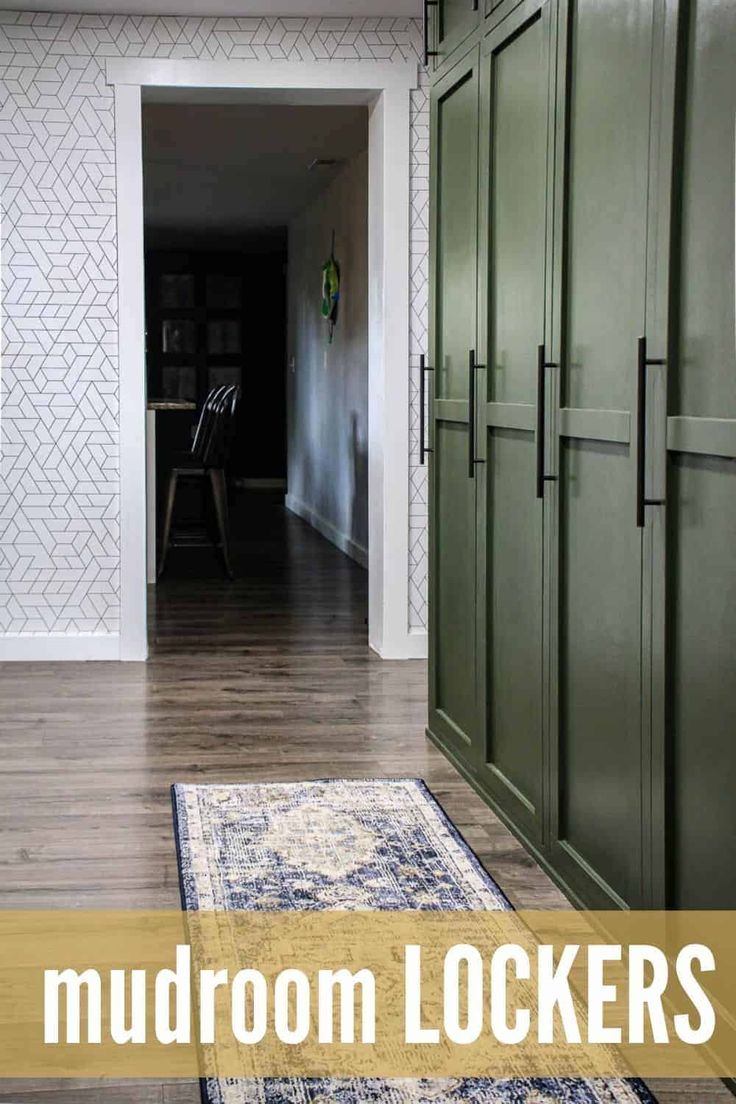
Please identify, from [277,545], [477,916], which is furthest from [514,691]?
[277,545]

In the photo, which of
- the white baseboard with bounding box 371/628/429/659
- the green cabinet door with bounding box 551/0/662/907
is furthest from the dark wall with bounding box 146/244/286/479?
the green cabinet door with bounding box 551/0/662/907

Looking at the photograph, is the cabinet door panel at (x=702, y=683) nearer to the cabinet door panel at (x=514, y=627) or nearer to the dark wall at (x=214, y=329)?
the cabinet door panel at (x=514, y=627)

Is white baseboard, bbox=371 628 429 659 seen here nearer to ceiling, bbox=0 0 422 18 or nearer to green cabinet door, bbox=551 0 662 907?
ceiling, bbox=0 0 422 18

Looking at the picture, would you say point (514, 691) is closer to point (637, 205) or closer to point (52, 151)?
point (637, 205)

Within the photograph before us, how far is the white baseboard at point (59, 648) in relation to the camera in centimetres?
559

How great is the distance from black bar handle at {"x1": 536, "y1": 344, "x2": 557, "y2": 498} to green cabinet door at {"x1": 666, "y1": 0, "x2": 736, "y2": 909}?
69 cm

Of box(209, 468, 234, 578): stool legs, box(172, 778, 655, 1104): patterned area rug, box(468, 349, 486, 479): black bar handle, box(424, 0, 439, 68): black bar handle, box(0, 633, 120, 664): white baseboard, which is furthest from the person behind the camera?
box(209, 468, 234, 578): stool legs

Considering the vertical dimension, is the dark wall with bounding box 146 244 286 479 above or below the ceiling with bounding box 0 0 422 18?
below

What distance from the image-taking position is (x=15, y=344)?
5492 mm

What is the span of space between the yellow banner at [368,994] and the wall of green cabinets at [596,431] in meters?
0.13

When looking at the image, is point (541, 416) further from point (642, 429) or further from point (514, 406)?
point (642, 429)

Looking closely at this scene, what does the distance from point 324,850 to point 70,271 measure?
10.2ft

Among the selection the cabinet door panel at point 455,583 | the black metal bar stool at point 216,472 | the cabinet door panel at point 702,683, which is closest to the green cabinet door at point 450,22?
the cabinet door panel at point 455,583

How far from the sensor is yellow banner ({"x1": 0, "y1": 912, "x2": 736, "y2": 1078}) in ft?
7.03
